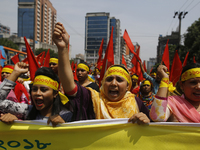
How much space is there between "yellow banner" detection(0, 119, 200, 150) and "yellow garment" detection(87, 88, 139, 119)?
191mm

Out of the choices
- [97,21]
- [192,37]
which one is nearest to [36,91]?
[192,37]

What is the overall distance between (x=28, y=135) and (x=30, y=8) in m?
98.0

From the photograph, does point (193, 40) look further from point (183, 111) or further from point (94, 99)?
point (94, 99)

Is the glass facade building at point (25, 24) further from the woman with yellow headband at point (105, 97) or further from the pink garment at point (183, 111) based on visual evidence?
the pink garment at point (183, 111)

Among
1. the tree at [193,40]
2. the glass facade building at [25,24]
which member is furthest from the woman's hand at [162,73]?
the glass facade building at [25,24]

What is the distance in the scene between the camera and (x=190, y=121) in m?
1.89

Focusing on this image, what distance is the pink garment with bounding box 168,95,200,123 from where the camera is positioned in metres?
1.88

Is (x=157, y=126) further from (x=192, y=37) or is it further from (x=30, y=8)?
(x=30, y=8)

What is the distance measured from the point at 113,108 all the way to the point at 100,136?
0.36 meters

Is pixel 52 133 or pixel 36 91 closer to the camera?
pixel 52 133

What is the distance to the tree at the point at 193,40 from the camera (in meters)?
17.5

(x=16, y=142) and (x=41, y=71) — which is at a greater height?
(x=41, y=71)

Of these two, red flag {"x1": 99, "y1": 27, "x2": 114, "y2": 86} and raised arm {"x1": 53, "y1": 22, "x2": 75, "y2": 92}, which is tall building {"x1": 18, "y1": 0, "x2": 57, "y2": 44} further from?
raised arm {"x1": 53, "y1": 22, "x2": 75, "y2": 92}

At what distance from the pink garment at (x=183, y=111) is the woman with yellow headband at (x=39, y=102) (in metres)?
1.09
